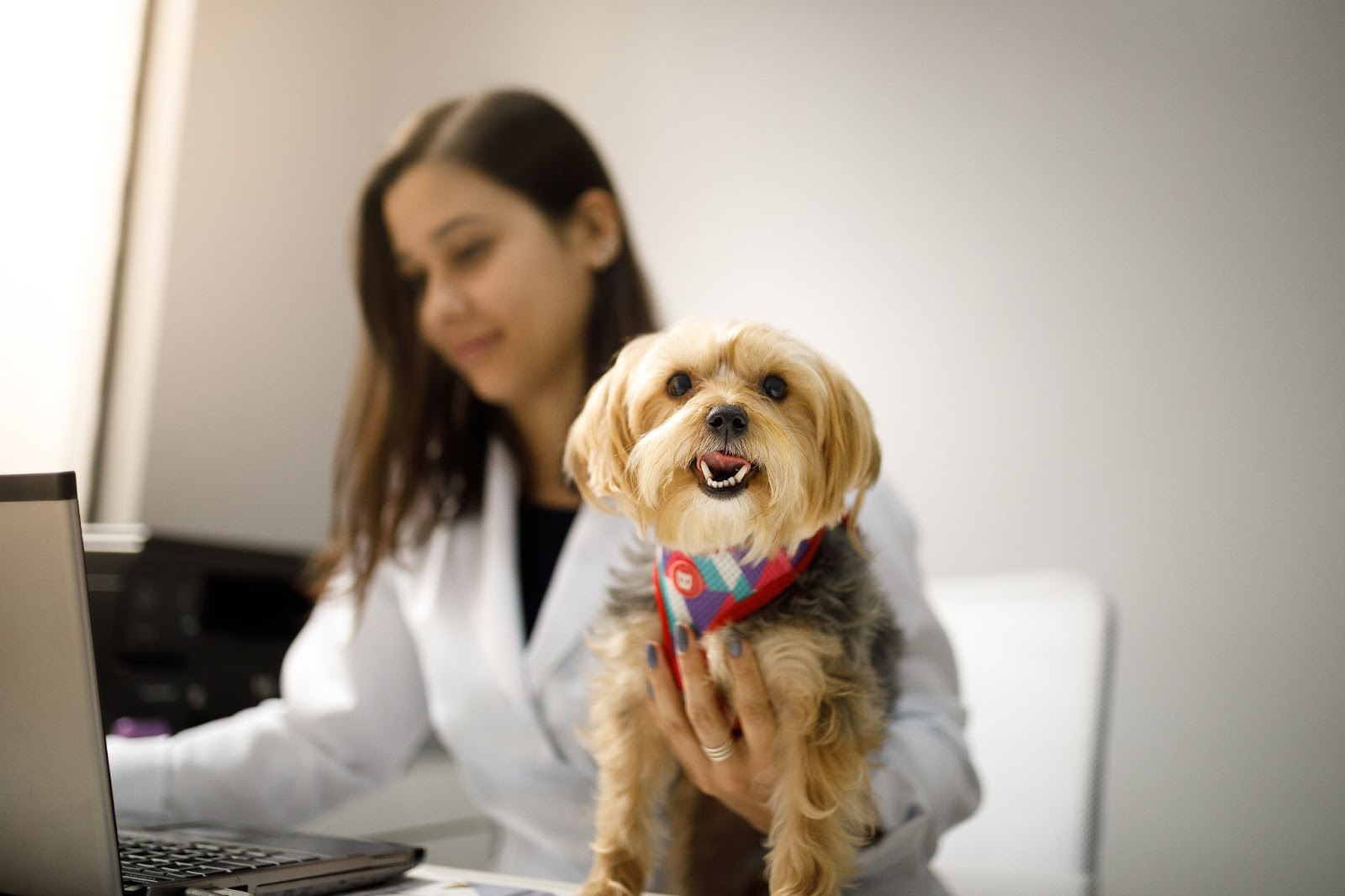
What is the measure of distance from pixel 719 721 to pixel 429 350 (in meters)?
1.12

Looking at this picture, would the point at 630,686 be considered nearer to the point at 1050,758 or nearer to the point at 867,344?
the point at 1050,758

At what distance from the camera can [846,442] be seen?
3.00ft

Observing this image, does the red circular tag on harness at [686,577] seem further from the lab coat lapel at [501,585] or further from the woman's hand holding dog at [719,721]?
the lab coat lapel at [501,585]

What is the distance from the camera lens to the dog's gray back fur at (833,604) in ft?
3.06

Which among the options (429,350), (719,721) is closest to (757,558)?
(719,721)

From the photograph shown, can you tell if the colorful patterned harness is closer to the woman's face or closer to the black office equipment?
the woman's face

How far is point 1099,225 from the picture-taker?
5.24ft

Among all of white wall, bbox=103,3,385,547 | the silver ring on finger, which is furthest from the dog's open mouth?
white wall, bbox=103,3,385,547

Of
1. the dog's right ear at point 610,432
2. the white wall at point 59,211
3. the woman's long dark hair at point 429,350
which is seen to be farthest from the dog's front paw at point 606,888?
the white wall at point 59,211

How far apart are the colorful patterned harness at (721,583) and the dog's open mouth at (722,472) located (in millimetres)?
85

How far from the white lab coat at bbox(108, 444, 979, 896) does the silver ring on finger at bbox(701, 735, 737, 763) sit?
1.14ft

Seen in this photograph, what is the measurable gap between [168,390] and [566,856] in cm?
167

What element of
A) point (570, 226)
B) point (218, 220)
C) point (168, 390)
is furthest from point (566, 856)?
point (218, 220)

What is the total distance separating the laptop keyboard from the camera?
3.11 feet
